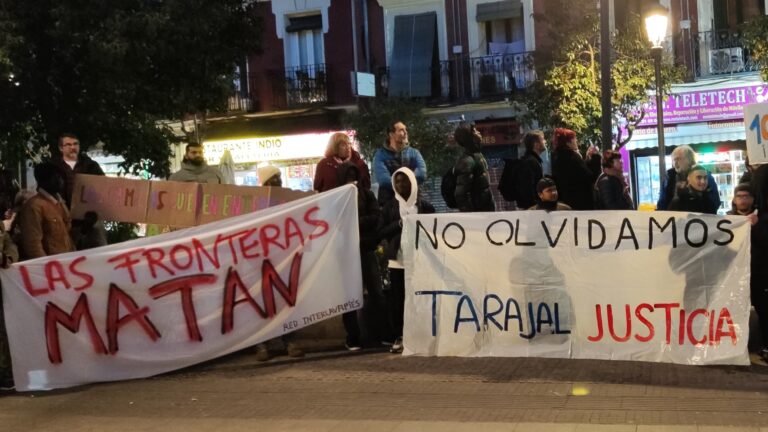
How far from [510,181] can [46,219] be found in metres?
4.37

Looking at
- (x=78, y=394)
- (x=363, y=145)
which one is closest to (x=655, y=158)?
(x=363, y=145)

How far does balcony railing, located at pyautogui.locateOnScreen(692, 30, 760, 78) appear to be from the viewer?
63.1 ft

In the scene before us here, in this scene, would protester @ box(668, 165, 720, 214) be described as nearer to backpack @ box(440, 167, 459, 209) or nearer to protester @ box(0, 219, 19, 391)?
backpack @ box(440, 167, 459, 209)

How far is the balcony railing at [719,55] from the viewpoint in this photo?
19.2 m

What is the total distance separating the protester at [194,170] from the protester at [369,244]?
1.59m

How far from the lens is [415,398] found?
6.49 meters

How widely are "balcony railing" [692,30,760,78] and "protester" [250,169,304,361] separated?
1353 cm

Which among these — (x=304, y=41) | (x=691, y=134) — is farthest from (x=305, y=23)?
(x=691, y=134)

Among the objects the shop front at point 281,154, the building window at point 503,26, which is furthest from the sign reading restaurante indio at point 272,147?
the building window at point 503,26

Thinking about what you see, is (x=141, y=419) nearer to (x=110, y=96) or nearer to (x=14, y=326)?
(x=14, y=326)

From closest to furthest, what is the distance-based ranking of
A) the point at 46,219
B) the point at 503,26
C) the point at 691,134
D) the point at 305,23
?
the point at 46,219 < the point at 691,134 < the point at 503,26 < the point at 305,23

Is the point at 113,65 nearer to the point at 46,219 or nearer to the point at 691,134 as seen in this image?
the point at 46,219

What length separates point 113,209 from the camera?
860cm

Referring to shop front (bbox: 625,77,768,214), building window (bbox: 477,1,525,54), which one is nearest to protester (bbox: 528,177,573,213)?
shop front (bbox: 625,77,768,214)
